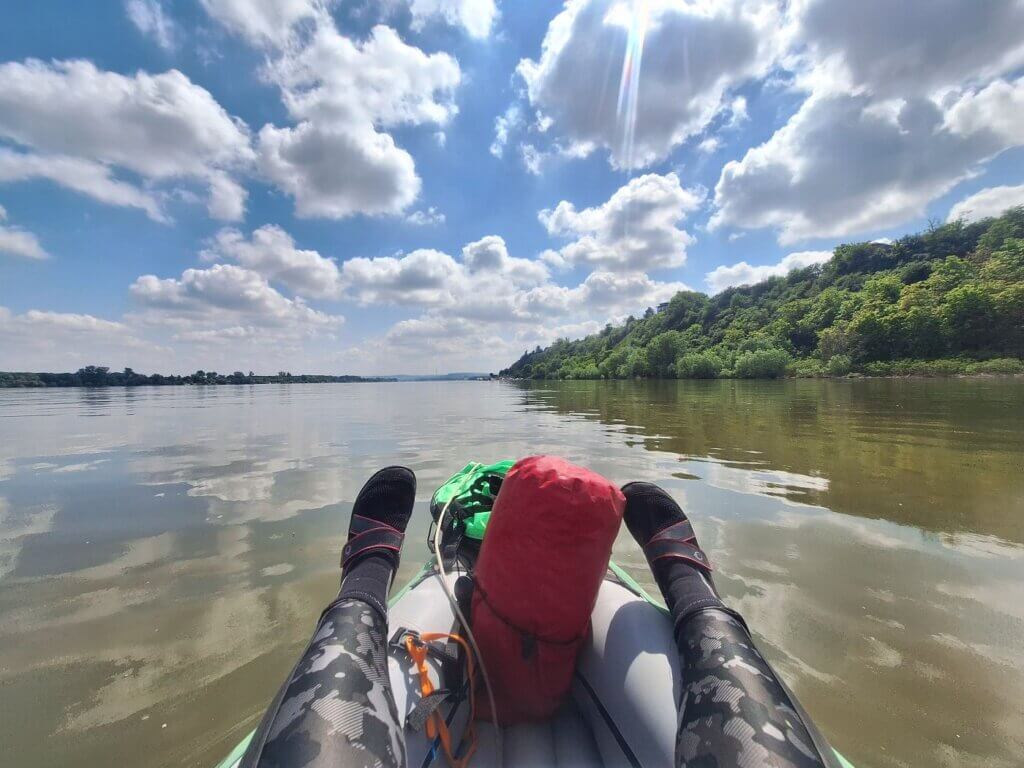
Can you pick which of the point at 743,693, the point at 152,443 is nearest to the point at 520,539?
the point at 743,693

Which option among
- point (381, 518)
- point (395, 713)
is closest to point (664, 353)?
point (381, 518)

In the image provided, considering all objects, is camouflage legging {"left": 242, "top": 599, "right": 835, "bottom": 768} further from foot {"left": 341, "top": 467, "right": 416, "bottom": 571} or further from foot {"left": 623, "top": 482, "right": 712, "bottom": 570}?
foot {"left": 341, "top": 467, "right": 416, "bottom": 571}

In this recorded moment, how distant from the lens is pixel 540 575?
1577 mm

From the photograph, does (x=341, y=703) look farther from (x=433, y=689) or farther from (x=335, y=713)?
(x=433, y=689)

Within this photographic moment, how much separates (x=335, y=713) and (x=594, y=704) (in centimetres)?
106

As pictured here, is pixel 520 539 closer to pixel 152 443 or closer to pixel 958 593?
pixel 958 593

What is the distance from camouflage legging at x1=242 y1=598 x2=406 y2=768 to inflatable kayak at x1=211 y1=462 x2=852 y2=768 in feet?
0.54

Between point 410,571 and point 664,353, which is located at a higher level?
point 664,353

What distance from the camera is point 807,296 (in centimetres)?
10462

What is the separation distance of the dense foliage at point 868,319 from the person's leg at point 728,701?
181 ft

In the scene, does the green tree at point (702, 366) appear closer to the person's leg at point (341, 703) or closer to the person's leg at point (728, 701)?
the person's leg at point (728, 701)

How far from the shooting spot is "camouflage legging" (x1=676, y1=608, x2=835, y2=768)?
3.94 feet

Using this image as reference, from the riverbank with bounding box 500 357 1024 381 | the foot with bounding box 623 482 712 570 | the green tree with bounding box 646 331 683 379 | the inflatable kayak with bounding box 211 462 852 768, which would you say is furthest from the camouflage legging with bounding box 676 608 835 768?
the green tree with bounding box 646 331 683 379

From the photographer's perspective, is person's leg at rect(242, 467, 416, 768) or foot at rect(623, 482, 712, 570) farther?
foot at rect(623, 482, 712, 570)
